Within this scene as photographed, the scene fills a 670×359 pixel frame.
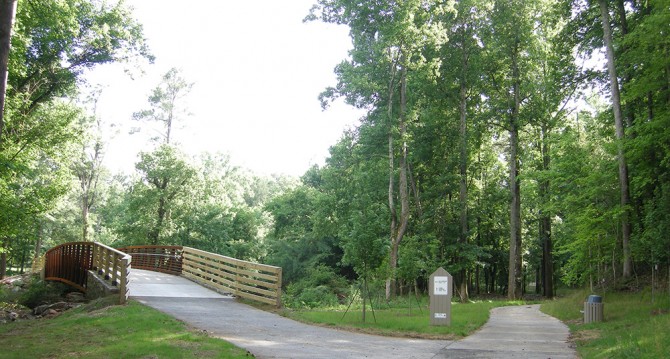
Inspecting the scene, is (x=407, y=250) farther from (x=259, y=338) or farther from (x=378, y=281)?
(x=259, y=338)

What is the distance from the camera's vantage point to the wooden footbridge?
549 inches

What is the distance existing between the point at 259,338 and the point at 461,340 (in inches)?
156

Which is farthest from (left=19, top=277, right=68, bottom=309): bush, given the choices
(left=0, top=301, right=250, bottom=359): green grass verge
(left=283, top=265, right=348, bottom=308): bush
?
(left=283, top=265, right=348, bottom=308): bush

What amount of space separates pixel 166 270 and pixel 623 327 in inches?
760

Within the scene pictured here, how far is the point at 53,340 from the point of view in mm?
8484

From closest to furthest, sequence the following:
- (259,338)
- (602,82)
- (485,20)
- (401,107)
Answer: (259,338), (602,82), (401,107), (485,20)

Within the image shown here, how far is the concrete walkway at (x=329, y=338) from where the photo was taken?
8.16 m

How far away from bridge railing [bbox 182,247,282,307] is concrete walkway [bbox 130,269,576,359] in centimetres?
66

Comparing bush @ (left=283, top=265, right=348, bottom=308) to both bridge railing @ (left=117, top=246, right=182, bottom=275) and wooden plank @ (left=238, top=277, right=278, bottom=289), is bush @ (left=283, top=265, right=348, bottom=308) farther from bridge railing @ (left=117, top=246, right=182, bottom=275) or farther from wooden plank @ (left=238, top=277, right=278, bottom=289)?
wooden plank @ (left=238, top=277, right=278, bottom=289)

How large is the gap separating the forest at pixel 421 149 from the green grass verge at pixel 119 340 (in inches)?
150

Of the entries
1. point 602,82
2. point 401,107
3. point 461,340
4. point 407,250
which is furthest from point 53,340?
point 602,82

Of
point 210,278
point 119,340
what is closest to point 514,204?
point 210,278

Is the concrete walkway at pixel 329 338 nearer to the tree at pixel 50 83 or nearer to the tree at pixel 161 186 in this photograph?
the tree at pixel 50 83

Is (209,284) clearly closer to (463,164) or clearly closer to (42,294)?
(42,294)
